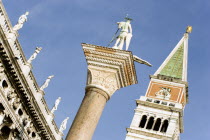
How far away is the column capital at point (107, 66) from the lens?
9.39 meters

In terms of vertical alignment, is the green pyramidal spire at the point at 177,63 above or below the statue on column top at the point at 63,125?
above

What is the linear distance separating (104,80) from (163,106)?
42.1 meters

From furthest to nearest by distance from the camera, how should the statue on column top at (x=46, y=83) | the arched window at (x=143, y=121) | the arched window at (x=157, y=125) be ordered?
1. the arched window at (x=143, y=121)
2. the arched window at (x=157, y=125)
3. the statue on column top at (x=46, y=83)

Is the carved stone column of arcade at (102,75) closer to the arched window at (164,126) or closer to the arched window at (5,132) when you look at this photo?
the arched window at (5,132)

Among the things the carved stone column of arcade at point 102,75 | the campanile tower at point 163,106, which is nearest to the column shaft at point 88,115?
the carved stone column of arcade at point 102,75

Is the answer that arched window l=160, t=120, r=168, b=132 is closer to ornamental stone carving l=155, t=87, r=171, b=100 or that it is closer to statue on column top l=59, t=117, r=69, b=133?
ornamental stone carving l=155, t=87, r=171, b=100

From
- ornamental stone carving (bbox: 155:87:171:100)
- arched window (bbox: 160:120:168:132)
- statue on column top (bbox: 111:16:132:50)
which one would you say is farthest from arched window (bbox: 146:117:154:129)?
statue on column top (bbox: 111:16:132:50)

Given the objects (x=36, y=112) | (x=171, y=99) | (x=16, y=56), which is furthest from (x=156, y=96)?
(x=16, y=56)

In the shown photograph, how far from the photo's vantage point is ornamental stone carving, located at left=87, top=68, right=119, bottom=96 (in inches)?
372

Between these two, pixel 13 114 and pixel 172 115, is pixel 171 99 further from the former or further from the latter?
Result: pixel 13 114

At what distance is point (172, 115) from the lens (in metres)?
50.2

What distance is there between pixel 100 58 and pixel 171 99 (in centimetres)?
4331

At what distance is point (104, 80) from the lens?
9477 millimetres

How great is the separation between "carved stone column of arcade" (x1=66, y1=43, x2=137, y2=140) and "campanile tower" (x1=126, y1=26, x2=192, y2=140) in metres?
39.6
